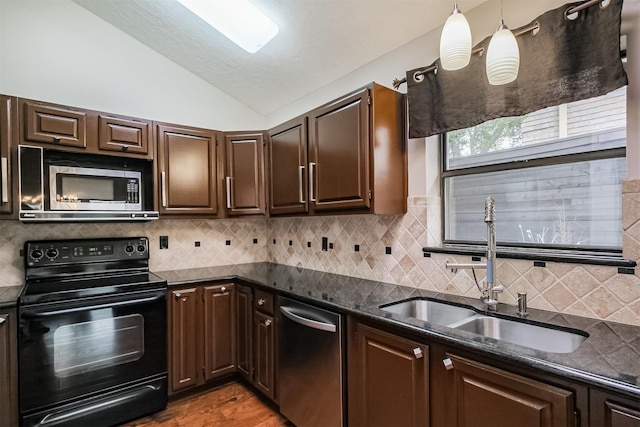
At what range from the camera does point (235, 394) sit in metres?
2.56

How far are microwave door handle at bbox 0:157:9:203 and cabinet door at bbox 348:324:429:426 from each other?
2221 millimetres

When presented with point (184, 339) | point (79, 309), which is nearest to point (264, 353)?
point (184, 339)

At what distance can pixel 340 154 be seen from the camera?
2123mm

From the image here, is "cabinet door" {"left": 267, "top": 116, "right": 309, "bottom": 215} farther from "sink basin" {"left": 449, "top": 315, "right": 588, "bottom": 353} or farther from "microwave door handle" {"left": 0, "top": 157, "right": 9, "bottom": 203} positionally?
"microwave door handle" {"left": 0, "top": 157, "right": 9, "bottom": 203}

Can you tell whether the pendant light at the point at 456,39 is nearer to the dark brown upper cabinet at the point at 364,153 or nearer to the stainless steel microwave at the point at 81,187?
the dark brown upper cabinet at the point at 364,153

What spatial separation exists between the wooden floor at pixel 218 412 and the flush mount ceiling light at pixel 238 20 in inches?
104

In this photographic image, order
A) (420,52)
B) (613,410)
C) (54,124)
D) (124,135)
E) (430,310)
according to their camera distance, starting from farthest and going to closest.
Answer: (124,135)
(54,124)
(420,52)
(430,310)
(613,410)

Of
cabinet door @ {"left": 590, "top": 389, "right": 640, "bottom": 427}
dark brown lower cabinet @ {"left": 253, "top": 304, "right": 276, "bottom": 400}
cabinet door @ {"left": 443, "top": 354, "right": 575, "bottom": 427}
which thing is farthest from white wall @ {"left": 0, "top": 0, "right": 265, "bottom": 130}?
cabinet door @ {"left": 590, "top": 389, "right": 640, "bottom": 427}

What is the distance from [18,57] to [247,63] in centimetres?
159

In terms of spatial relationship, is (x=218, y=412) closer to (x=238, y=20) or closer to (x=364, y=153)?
(x=364, y=153)

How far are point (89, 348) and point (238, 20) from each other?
2341 mm

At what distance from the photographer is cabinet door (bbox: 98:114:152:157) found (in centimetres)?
236

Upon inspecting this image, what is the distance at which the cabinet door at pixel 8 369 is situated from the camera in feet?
6.04

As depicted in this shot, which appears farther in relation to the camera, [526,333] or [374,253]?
[374,253]
